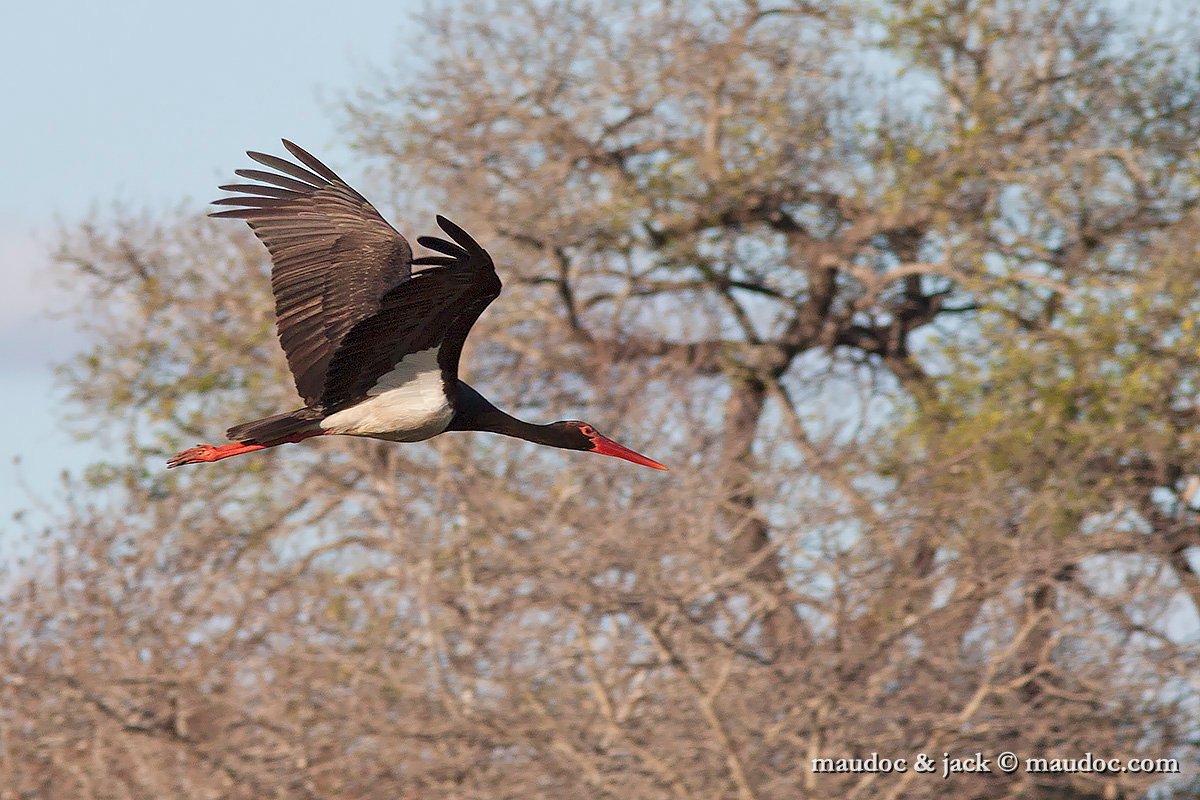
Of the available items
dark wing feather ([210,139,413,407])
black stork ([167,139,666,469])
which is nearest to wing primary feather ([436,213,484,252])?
black stork ([167,139,666,469])

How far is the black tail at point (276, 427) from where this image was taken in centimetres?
628

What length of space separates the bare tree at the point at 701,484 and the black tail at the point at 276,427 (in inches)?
150

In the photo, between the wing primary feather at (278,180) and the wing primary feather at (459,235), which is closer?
the wing primary feather at (459,235)

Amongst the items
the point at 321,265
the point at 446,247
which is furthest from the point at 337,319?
the point at 446,247

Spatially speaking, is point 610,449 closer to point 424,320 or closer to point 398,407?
point 398,407

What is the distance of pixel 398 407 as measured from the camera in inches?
256

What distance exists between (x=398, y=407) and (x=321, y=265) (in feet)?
1.78

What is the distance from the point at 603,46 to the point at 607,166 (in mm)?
880

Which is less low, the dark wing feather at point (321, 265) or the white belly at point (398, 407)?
the dark wing feather at point (321, 265)

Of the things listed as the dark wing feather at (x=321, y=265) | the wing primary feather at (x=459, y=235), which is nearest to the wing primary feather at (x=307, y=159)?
the dark wing feather at (x=321, y=265)

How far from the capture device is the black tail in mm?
6281

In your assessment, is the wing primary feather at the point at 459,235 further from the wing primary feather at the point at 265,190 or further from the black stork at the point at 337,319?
the wing primary feather at the point at 265,190

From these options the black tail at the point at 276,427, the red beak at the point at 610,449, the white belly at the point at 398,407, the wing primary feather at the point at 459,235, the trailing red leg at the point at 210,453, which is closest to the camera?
the wing primary feather at the point at 459,235

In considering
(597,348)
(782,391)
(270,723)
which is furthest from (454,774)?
(782,391)
